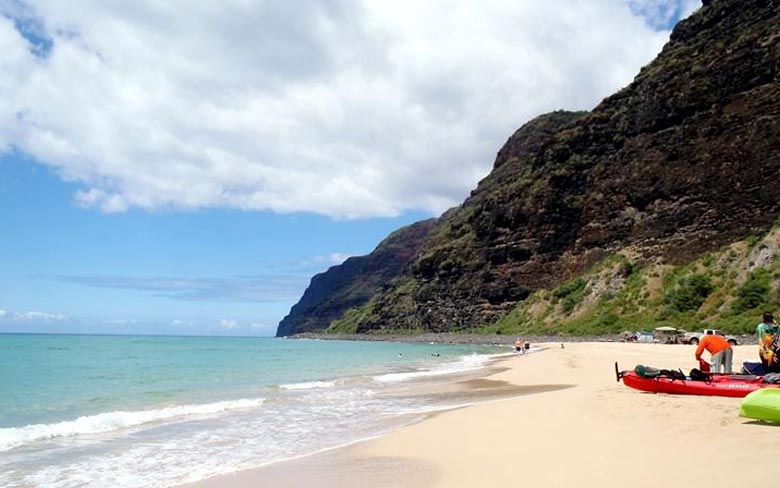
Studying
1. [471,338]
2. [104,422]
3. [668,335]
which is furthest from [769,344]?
[471,338]

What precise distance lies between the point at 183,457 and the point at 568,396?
9.55 m

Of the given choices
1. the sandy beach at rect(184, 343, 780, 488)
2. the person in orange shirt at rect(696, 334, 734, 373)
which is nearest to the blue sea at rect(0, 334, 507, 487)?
the sandy beach at rect(184, 343, 780, 488)

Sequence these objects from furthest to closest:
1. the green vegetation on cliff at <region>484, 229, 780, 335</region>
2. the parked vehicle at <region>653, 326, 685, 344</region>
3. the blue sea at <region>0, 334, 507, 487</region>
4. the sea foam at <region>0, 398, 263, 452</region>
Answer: the green vegetation on cliff at <region>484, 229, 780, 335</region> < the parked vehicle at <region>653, 326, 685, 344</region> < the sea foam at <region>0, 398, 263, 452</region> < the blue sea at <region>0, 334, 507, 487</region>

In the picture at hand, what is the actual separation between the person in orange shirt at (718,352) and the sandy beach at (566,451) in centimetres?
242

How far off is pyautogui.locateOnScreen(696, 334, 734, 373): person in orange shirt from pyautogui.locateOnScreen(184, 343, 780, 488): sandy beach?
2.42 m

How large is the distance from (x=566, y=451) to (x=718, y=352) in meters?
8.62

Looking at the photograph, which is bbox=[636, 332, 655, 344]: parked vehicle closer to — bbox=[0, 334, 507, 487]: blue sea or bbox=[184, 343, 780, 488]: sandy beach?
bbox=[0, 334, 507, 487]: blue sea

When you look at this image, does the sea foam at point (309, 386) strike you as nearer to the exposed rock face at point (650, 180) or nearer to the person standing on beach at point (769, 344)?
the person standing on beach at point (769, 344)

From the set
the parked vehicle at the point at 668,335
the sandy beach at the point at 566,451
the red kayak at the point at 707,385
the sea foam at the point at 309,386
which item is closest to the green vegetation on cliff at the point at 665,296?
the parked vehicle at the point at 668,335

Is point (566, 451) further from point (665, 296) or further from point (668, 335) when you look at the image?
point (665, 296)

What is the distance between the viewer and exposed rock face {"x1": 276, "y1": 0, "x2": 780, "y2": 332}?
67500 millimetres

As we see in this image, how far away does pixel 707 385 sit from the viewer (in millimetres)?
13172

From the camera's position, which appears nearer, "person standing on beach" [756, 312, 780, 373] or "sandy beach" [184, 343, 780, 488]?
"sandy beach" [184, 343, 780, 488]

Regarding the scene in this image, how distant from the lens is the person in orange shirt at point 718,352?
1487cm
